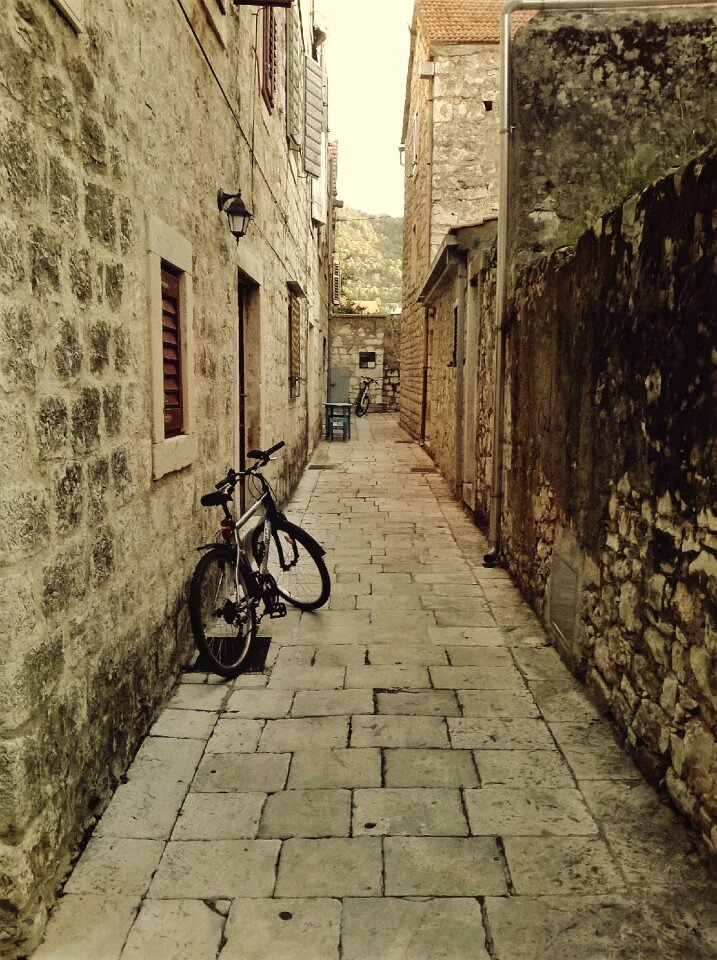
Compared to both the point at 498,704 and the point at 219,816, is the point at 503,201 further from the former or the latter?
the point at 219,816

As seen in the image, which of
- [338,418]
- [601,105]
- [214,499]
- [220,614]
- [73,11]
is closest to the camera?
[73,11]

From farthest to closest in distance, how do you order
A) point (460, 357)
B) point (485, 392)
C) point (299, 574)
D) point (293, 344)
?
point (293, 344) → point (460, 357) → point (485, 392) → point (299, 574)

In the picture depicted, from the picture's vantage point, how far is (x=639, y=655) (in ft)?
9.81

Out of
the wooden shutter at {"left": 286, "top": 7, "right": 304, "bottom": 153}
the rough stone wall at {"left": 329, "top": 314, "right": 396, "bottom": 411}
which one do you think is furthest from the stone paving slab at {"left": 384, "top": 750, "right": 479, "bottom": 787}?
the rough stone wall at {"left": 329, "top": 314, "right": 396, "bottom": 411}

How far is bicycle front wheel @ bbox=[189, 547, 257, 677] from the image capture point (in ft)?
11.9

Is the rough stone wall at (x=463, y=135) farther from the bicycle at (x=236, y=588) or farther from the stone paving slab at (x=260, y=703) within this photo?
the stone paving slab at (x=260, y=703)

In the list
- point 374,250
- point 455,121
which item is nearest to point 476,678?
point 455,121

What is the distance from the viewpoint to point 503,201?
585 centimetres

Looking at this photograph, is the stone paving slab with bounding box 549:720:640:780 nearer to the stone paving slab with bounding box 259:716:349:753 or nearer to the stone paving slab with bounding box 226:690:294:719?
the stone paving slab with bounding box 259:716:349:753

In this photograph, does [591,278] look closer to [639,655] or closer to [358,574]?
[639,655]

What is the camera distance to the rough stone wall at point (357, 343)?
24.7m

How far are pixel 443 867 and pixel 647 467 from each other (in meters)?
1.66

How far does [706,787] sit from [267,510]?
10.1 feet

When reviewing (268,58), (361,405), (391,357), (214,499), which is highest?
(268,58)
